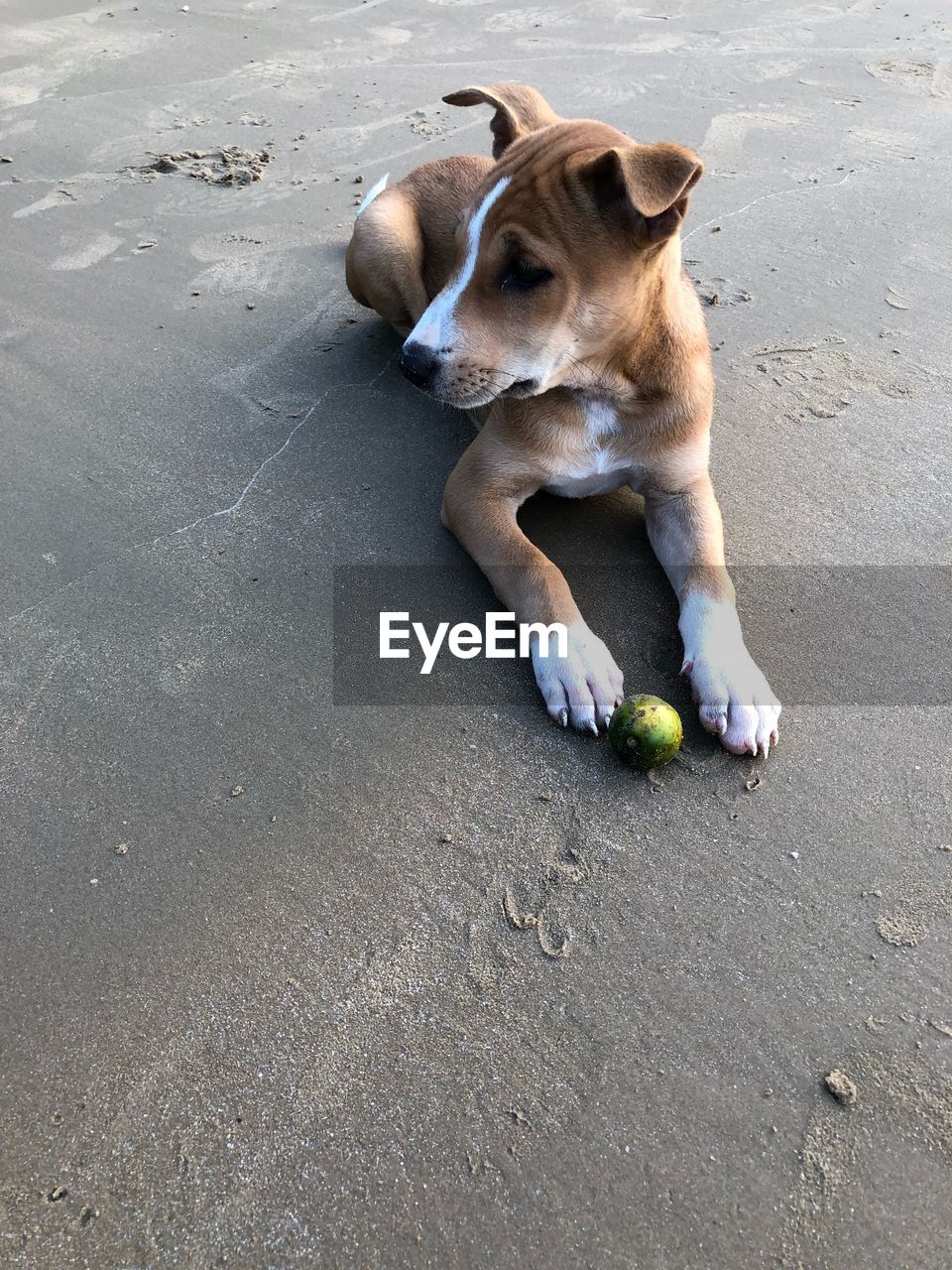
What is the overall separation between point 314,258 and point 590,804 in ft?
13.6

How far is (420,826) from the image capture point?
2730 mm

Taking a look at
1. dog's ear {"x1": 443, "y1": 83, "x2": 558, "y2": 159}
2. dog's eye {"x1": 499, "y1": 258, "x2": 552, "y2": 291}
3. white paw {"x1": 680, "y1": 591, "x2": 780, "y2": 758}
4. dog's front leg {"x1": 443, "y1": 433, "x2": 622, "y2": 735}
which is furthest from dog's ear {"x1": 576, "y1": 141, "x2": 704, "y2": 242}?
white paw {"x1": 680, "y1": 591, "x2": 780, "y2": 758}

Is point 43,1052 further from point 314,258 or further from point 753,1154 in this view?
point 314,258

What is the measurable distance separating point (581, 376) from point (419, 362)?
0.56 m

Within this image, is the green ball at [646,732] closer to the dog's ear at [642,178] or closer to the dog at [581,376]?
the dog at [581,376]

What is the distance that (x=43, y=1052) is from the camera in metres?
2.25

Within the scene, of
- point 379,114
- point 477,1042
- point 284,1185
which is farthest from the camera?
point 379,114

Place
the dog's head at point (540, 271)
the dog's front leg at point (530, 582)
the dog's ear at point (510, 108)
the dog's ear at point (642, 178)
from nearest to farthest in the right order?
the dog's ear at point (642, 178), the dog's head at point (540, 271), the dog's front leg at point (530, 582), the dog's ear at point (510, 108)

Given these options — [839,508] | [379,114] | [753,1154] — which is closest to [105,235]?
[379,114]

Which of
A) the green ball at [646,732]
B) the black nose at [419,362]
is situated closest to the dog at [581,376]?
the black nose at [419,362]

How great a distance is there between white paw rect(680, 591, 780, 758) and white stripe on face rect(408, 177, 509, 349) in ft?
4.01

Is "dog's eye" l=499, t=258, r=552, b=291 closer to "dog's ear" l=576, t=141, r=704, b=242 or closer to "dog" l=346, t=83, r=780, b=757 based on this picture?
"dog" l=346, t=83, r=780, b=757

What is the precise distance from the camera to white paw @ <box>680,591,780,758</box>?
9.51ft

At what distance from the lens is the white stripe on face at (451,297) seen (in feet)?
9.75
